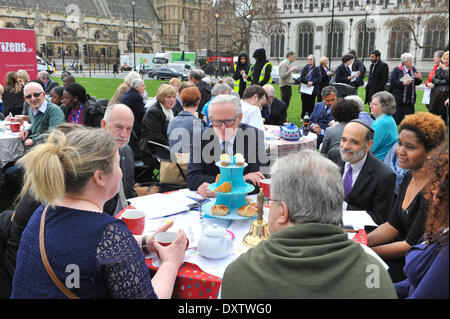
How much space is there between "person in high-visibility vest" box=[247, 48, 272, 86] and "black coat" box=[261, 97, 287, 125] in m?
2.47

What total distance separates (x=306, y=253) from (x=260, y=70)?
354 inches

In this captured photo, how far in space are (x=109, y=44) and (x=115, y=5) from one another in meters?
11.7

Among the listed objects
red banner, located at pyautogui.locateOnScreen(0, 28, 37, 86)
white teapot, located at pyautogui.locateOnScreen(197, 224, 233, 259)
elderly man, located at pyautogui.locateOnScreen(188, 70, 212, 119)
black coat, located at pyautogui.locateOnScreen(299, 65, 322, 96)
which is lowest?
white teapot, located at pyautogui.locateOnScreen(197, 224, 233, 259)

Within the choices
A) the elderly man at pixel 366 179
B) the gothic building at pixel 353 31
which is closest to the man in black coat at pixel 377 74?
the elderly man at pixel 366 179

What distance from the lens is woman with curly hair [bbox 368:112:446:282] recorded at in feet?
8.13

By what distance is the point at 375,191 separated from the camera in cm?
287

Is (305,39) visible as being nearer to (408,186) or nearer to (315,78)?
(315,78)

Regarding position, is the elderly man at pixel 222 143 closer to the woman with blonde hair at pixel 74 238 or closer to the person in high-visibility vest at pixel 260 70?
the woman with blonde hair at pixel 74 238

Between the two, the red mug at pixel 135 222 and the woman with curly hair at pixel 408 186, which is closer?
the red mug at pixel 135 222

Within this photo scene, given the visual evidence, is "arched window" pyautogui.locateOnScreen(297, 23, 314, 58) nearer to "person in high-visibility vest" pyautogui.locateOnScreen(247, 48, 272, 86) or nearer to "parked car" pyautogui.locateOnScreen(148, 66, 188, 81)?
"parked car" pyautogui.locateOnScreen(148, 66, 188, 81)

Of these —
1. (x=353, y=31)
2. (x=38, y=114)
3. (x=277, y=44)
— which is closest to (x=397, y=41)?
(x=353, y=31)

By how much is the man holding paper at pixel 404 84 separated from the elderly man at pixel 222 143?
23.5ft

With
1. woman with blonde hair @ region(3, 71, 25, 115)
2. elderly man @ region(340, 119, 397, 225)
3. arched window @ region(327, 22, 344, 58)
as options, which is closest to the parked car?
arched window @ region(327, 22, 344, 58)

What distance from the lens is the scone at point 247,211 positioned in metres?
2.27
